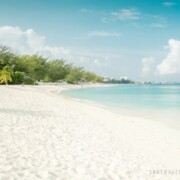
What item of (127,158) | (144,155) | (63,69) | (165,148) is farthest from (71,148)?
(63,69)

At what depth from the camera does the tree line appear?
7219cm

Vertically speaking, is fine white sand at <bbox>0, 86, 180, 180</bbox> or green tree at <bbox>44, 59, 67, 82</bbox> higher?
green tree at <bbox>44, 59, 67, 82</bbox>

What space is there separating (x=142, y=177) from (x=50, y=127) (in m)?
6.21

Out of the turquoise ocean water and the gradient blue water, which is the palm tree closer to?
the gradient blue water

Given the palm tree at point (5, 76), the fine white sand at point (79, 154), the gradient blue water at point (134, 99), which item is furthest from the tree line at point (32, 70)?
the fine white sand at point (79, 154)

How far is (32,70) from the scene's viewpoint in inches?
Result: 3681

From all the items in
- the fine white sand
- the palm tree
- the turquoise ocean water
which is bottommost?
the turquoise ocean water

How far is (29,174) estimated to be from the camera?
6.19m

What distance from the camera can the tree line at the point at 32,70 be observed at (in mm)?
72188

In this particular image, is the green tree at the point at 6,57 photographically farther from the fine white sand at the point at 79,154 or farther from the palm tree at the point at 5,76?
the fine white sand at the point at 79,154

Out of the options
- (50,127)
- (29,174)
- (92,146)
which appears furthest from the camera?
(50,127)

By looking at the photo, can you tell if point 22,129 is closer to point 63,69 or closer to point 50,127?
point 50,127

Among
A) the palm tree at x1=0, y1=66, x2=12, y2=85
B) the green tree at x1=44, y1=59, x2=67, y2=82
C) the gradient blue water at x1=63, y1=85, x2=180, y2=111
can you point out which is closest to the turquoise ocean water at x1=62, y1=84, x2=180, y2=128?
the gradient blue water at x1=63, y1=85, x2=180, y2=111

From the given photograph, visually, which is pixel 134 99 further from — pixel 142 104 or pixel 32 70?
pixel 32 70
